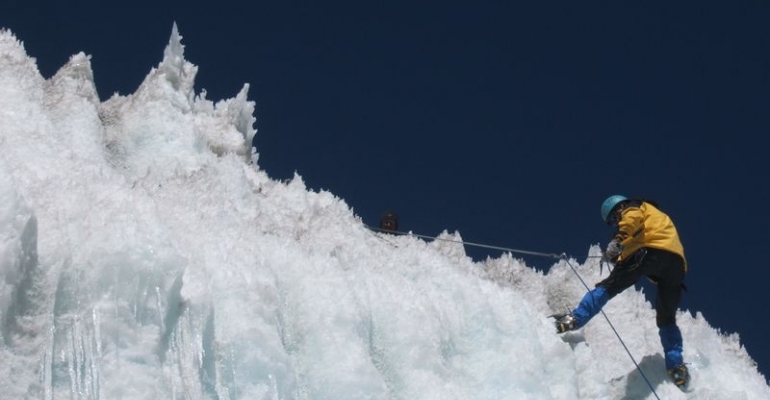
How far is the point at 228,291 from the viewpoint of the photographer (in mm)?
7453

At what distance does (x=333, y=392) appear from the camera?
7.68m

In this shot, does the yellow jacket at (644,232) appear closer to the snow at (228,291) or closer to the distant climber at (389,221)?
the snow at (228,291)

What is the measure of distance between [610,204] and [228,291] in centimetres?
417

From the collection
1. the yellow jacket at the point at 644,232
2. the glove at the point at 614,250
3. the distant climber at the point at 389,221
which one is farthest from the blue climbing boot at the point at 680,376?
the distant climber at the point at 389,221

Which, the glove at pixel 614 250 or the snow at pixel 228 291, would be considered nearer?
the snow at pixel 228 291

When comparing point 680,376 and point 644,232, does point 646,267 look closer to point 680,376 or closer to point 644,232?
point 644,232

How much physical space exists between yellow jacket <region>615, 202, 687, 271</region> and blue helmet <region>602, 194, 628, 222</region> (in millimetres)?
162

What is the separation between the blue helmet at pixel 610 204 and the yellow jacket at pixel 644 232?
6.4 inches

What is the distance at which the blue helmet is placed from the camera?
32.2 feet

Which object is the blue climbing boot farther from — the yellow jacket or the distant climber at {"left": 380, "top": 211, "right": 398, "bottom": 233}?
the distant climber at {"left": 380, "top": 211, "right": 398, "bottom": 233}

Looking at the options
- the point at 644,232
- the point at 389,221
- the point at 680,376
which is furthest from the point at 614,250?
the point at 389,221

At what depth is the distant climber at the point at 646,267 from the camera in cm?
951

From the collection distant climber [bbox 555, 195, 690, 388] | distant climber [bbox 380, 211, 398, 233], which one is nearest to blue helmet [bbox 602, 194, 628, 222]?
distant climber [bbox 555, 195, 690, 388]

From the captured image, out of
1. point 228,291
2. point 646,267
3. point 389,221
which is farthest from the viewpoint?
point 389,221
